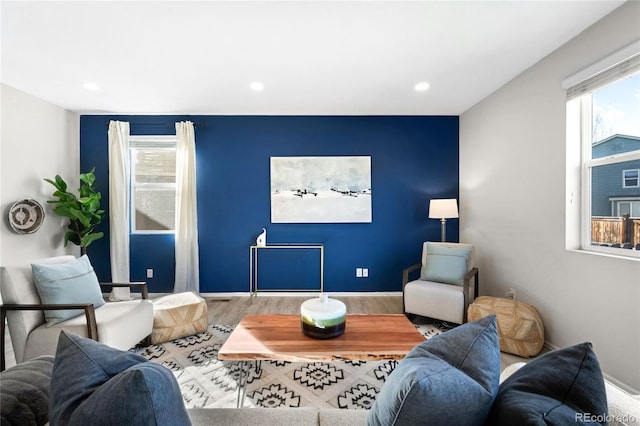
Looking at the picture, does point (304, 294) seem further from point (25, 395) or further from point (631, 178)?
point (631, 178)

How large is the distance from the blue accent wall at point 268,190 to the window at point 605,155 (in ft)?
5.69

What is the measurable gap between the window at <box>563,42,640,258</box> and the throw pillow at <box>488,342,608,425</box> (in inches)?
74.5

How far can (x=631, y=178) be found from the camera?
6.35 ft

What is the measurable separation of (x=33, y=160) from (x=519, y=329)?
5.49m

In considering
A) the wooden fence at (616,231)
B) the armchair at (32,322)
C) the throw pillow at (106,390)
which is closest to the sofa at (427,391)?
the throw pillow at (106,390)

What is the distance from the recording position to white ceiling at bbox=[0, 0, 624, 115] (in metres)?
1.86

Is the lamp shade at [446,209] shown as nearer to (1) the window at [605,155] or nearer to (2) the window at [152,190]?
(1) the window at [605,155]

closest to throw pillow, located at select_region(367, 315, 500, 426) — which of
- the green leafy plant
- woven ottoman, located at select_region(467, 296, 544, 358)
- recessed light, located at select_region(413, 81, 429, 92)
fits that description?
woven ottoman, located at select_region(467, 296, 544, 358)

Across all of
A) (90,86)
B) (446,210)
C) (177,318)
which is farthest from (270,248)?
(90,86)

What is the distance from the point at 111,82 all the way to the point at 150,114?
0.99m

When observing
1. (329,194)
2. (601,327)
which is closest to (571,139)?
(601,327)

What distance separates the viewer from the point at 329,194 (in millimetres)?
3898

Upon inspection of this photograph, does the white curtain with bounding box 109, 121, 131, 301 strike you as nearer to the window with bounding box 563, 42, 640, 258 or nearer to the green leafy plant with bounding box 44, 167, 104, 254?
the green leafy plant with bounding box 44, 167, 104, 254

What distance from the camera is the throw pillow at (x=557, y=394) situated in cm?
57
